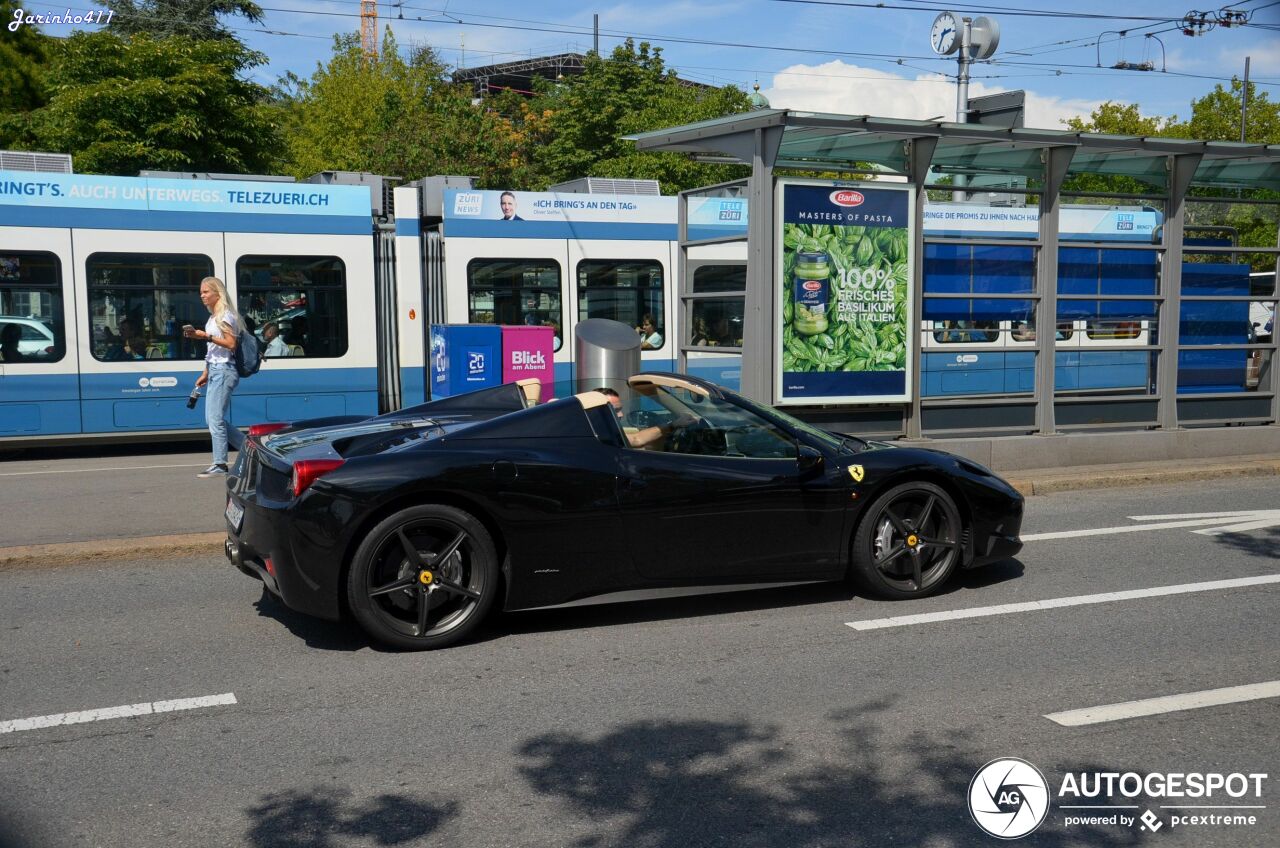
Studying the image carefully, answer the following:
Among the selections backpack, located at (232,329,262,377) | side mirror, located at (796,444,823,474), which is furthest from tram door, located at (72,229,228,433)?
side mirror, located at (796,444,823,474)

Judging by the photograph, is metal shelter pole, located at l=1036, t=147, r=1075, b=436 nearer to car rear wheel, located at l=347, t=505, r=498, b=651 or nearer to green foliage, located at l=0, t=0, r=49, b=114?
car rear wheel, located at l=347, t=505, r=498, b=651

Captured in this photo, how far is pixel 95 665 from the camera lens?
564 centimetres

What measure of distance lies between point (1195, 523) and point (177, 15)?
36.2m

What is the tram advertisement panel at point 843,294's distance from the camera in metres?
11.0

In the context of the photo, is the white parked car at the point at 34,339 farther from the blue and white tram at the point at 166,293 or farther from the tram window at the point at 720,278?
the tram window at the point at 720,278

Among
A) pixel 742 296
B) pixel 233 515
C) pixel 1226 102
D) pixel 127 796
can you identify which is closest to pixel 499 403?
pixel 233 515

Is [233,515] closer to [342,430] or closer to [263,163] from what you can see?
[342,430]

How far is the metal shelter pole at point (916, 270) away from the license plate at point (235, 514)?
730cm

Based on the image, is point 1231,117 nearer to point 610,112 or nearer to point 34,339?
point 610,112

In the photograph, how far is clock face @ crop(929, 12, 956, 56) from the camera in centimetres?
2555

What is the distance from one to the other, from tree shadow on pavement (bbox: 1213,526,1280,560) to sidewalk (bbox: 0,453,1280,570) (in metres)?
2.16

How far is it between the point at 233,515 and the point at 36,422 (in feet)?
28.9

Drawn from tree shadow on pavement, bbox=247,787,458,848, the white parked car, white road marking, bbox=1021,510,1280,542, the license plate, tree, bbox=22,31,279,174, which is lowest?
tree shadow on pavement, bbox=247,787,458,848

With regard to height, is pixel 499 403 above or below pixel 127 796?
above
